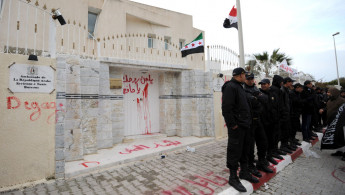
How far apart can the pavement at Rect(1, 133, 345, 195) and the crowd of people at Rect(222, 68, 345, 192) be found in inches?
10.5

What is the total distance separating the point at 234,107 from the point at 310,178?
7.98 feet

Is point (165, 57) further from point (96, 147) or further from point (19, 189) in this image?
point (19, 189)

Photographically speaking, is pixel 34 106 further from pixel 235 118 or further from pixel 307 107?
pixel 307 107

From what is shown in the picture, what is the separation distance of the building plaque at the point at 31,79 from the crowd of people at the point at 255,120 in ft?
11.1

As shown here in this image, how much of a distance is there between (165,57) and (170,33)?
3.29 meters

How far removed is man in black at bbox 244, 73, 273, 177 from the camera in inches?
134

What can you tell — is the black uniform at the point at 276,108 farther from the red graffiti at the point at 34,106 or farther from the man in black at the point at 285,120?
the red graffiti at the point at 34,106

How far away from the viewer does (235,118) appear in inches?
118

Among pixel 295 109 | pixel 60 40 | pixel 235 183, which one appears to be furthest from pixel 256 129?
pixel 60 40

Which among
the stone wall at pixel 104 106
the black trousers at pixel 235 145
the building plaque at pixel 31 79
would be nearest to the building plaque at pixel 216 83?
the stone wall at pixel 104 106

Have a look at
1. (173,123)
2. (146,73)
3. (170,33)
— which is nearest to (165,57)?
(146,73)

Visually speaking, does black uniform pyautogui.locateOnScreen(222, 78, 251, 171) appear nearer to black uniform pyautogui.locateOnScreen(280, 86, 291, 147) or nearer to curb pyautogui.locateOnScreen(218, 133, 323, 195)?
curb pyautogui.locateOnScreen(218, 133, 323, 195)

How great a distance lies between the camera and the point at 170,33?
9.39m

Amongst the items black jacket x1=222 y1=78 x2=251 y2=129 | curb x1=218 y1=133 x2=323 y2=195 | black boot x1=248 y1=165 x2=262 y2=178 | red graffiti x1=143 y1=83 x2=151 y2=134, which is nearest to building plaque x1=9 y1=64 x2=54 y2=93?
black jacket x1=222 y1=78 x2=251 y2=129
